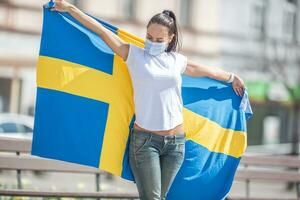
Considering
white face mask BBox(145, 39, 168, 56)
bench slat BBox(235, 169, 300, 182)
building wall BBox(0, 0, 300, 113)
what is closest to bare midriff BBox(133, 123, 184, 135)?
white face mask BBox(145, 39, 168, 56)

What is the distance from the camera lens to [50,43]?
6.07 m

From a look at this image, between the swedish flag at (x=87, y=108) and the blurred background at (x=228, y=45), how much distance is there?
16.6m

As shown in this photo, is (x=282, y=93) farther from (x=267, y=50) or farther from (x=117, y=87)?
(x=117, y=87)

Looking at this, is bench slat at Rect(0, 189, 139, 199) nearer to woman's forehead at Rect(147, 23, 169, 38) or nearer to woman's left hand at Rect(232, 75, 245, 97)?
woman's left hand at Rect(232, 75, 245, 97)

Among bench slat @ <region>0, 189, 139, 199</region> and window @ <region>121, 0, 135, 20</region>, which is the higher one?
window @ <region>121, 0, 135, 20</region>

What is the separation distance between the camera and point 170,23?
543 cm

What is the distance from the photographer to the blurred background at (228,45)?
2420 centimetres

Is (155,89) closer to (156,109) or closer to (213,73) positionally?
(156,109)

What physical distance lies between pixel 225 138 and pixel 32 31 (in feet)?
61.9

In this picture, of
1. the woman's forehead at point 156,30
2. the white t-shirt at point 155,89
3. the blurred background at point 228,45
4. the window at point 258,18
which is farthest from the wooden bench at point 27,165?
the window at point 258,18

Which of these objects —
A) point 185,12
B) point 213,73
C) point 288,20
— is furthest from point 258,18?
point 213,73

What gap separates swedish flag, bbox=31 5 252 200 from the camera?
5.94 meters

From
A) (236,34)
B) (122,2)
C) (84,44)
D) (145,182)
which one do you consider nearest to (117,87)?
(84,44)

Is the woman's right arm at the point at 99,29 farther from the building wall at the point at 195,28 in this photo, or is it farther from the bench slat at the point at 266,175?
the building wall at the point at 195,28
